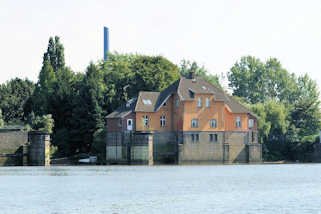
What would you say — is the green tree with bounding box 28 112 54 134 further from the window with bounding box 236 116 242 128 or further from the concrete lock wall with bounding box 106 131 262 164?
the window with bounding box 236 116 242 128

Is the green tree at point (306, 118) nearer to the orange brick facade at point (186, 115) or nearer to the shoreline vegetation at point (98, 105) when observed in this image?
the shoreline vegetation at point (98, 105)

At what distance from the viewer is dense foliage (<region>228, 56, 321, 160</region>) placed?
380 feet

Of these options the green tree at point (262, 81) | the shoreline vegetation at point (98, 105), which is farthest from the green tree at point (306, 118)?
the green tree at point (262, 81)

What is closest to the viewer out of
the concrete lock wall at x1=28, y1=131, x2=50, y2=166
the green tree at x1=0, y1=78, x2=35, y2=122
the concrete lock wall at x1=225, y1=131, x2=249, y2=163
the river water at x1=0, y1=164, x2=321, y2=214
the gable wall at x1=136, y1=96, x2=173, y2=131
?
the river water at x1=0, y1=164, x2=321, y2=214

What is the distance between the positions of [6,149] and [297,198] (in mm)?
54198

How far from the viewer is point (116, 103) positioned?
359 feet

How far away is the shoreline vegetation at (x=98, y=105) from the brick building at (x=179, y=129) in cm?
435

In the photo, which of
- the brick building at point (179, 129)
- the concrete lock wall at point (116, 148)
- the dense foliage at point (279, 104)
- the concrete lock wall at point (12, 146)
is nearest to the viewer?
the concrete lock wall at point (12, 146)

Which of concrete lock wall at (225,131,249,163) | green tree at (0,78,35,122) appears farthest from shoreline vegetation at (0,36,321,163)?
concrete lock wall at (225,131,249,163)

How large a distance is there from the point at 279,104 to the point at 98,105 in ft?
122

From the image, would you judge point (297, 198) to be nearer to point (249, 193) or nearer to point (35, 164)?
point (249, 193)

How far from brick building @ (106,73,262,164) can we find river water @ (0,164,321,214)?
32302mm

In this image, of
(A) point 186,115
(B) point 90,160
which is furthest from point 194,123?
(B) point 90,160

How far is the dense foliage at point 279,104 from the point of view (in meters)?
116
